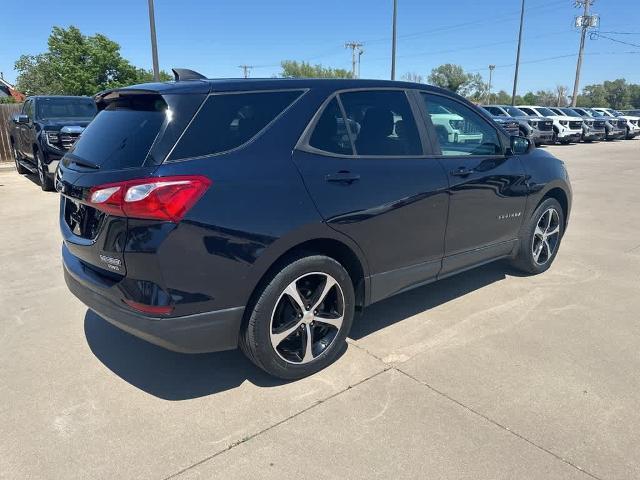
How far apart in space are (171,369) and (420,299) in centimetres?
223

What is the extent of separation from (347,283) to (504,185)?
193cm

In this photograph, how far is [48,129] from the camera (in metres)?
9.34

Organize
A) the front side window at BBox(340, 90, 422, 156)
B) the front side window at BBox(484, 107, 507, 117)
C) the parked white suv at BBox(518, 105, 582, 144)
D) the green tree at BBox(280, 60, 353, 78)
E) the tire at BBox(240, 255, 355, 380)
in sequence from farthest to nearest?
1. the green tree at BBox(280, 60, 353, 78)
2. the parked white suv at BBox(518, 105, 582, 144)
3. the front side window at BBox(484, 107, 507, 117)
4. the front side window at BBox(340, 90, 422, 156)
5. the tire at BBox(240, 255, 355, 380)

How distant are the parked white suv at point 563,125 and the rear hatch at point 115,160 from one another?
84.3 feet

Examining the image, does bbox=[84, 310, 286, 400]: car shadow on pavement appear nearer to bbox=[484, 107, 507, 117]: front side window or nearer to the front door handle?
the front door handle

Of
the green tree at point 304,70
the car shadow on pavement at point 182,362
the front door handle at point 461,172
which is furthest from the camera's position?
the green tree at point 304,70

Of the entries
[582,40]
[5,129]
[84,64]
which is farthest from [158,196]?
[582,40]

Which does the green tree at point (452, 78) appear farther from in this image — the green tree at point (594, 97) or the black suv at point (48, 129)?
the black suv at point (48, 129)

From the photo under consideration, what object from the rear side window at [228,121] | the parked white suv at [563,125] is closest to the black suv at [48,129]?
the rear side window at [228,121]

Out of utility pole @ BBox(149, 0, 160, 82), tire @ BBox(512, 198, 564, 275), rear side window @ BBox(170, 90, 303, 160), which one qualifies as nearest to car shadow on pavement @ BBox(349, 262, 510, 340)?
tire @ BBox(512, 198, 564, 275)

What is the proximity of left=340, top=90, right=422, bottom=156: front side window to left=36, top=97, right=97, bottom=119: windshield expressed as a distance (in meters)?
9.25

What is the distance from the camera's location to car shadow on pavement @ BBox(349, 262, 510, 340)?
12.8 feet

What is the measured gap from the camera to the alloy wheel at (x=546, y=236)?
4.93 meters

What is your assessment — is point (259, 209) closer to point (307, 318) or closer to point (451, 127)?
point (307, 318)
